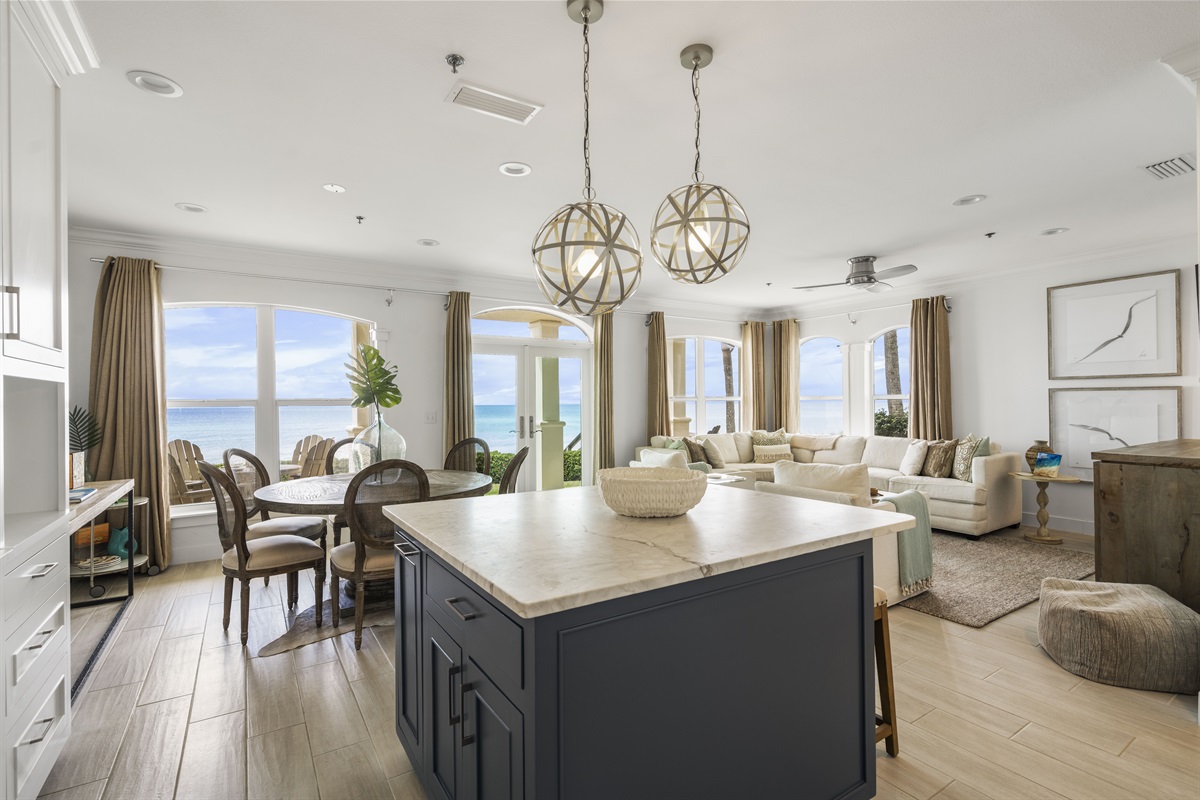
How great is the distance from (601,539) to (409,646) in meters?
0.86

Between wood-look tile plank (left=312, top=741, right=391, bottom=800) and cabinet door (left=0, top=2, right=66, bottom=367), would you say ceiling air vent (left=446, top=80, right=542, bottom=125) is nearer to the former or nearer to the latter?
cabinet door (left=0, top=2, right=66, bottom=367)

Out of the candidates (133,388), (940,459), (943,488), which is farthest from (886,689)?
(133,388)

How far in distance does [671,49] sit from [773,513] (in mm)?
1731

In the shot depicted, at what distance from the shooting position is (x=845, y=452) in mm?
7004

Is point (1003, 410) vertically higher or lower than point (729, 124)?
lower

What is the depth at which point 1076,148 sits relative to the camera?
3.08 metres

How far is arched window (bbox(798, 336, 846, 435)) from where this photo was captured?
776 centimetres

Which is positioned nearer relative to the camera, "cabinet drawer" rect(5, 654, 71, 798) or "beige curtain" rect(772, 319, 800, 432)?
"cabinet drawer" rect(5, 654, 71, 798)

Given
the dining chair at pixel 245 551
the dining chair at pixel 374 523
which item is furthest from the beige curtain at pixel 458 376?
the dining chair at pixel 374 523

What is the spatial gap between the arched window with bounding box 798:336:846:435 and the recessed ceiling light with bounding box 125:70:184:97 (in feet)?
23.8

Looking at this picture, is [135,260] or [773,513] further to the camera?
[135,260]

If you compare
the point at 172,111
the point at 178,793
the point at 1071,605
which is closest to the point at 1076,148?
the point at 1071,605

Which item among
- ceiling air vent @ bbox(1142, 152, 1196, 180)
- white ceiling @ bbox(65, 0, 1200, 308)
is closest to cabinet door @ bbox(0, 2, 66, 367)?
white ceiling @ bbox(65, 0, 1200, 308)

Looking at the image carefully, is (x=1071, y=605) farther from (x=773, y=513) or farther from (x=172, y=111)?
(x=172, y=111)
